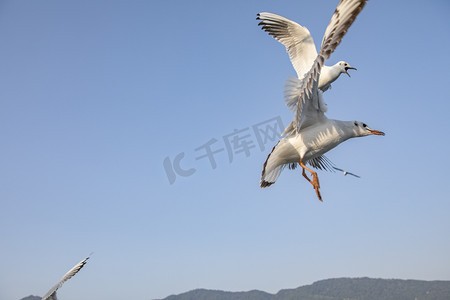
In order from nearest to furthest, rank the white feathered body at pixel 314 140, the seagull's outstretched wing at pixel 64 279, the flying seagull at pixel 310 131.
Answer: the flying seagull at pixel 310 131 → the white feathered body at pixel 314 140 → the seagull's outstretched wing at pixel 64 279

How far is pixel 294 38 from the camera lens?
13.8 meters

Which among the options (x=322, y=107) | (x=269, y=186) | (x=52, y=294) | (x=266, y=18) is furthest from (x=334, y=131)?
(x=52, y=294)

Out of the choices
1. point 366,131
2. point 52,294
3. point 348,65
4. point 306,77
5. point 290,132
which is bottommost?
point 52,294

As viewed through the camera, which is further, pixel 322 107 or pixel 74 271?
pixel 74 271

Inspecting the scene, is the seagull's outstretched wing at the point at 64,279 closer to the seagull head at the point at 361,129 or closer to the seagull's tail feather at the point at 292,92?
the seagull's tail feather at the point at 292,92

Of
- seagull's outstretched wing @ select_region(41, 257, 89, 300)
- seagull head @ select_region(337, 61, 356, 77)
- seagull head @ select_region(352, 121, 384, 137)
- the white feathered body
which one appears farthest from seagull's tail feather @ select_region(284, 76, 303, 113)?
seagull's outstretched wing @ select_region(41, 257, 89, 300)

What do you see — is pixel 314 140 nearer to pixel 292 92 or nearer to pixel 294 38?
pixel 292 92

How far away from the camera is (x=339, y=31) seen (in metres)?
6.36

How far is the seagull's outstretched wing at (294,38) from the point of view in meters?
13.6

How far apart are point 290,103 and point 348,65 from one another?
7.06 meters

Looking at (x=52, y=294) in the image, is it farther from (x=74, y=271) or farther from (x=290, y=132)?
(x=290, y=132)

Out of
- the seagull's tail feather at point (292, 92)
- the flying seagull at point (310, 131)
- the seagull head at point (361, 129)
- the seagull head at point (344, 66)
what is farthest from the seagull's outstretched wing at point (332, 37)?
the seagull head at point (344, 66)

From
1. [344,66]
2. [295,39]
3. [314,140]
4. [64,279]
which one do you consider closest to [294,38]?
[295,39]

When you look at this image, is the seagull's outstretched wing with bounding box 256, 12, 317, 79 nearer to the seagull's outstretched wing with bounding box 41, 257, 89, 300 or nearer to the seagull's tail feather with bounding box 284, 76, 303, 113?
the seagull's tail feather with bounding box 284, 76, 303, 113
